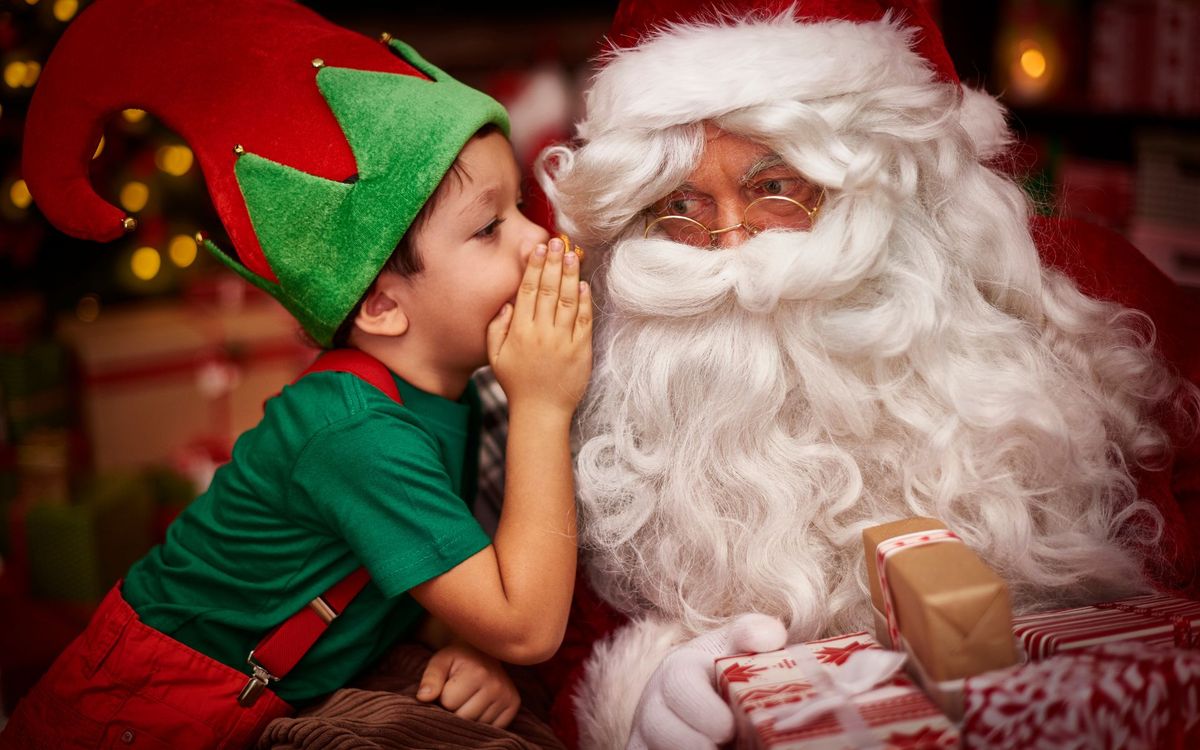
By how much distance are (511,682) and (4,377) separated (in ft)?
6.67

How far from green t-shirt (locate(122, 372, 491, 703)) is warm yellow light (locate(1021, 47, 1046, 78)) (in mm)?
2428

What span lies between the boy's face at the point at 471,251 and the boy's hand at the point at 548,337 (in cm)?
4

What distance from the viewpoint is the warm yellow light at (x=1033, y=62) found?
2.89m

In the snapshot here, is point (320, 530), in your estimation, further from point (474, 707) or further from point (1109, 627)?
point (1109, 627)

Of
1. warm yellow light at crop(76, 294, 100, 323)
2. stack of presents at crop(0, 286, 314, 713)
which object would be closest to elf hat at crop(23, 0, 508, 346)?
stack of presents at crop(0, 286, 314, 713)

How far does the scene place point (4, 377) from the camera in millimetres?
2537

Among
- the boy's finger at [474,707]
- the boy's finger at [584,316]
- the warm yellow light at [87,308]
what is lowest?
the warm yellow light at [87,308]

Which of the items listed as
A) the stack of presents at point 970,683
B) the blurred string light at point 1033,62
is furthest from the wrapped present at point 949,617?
the blurred string light at point 1033,62

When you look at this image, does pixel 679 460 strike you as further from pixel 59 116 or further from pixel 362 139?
pixel 59 116

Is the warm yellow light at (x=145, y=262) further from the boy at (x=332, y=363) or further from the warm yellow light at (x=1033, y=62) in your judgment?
the warm yellow light at (x=1033, y=62)

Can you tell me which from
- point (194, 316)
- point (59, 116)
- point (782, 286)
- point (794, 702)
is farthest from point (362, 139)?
point (194, 316)

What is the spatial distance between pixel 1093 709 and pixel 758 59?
82 cm

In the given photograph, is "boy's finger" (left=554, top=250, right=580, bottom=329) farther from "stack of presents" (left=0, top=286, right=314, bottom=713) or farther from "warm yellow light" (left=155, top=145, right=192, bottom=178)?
"warm yellow light" (left=155, top=145, right=192, bottom=178)

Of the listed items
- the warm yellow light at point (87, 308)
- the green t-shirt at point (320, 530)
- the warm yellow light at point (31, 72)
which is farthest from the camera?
the warm yellow light at point (87, 308)
